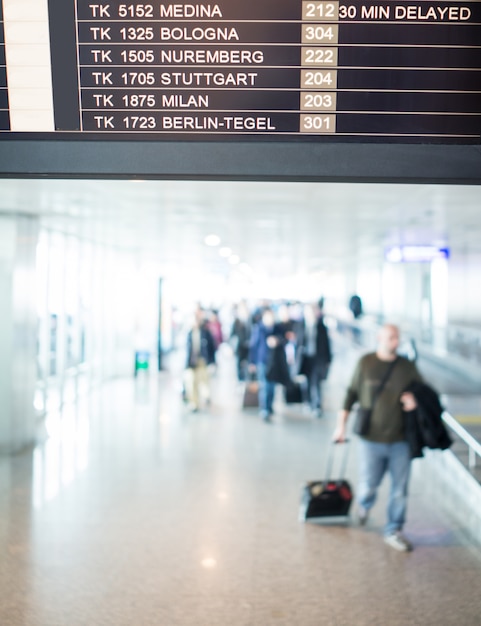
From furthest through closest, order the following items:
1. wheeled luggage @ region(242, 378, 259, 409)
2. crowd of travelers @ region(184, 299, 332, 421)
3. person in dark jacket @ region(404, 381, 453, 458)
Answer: wheeled luggage @ region(242, 378, 259, 409) < crowd of travelers @ region(184, 299, 332, 421) < person in dark jacket @ region(404, 381, 453, 458)

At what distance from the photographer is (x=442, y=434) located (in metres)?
5.82

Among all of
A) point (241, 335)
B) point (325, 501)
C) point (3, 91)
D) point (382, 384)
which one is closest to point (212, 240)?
point (241, 335)

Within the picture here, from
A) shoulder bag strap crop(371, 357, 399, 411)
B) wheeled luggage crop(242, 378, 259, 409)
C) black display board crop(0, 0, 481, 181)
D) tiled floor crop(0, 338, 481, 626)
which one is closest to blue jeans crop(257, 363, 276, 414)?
wheeled luggage crop(242, 378, 259, 409)

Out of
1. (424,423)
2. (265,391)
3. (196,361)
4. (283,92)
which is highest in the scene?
(283,92)

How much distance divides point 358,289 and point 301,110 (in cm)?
3461

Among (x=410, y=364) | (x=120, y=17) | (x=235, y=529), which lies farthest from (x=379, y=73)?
(x=235, y=529)

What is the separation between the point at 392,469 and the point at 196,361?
6929 mm

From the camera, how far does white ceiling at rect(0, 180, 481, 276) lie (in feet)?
24.6

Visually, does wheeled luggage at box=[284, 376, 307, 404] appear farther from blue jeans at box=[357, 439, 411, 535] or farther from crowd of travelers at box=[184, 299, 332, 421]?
blue jeans at box=[357, 439, 411, 535]

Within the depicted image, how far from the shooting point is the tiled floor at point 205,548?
4.79 metres

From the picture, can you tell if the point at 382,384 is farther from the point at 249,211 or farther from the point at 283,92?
the point at 249,211

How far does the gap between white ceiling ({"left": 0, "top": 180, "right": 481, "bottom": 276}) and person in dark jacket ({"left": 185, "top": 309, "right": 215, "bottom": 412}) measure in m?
1.82

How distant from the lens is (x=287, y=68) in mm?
2342

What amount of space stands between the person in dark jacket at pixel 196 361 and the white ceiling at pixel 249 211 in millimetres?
1823
